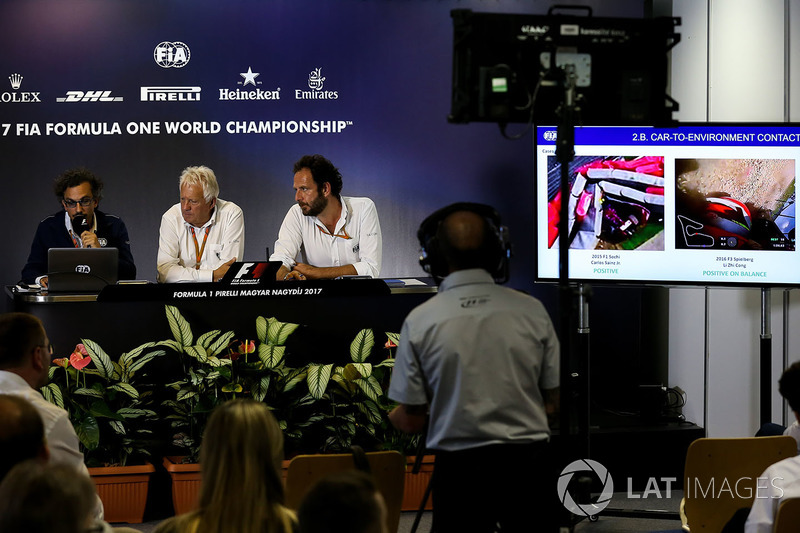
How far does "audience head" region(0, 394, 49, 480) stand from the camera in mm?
1979

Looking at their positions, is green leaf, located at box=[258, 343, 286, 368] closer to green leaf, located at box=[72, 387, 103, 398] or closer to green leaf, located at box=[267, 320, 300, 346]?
green leaf, located at box=[267, 320, 300, 346]

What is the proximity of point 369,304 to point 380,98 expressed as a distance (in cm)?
248

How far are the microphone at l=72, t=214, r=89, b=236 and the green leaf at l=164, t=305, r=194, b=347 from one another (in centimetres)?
205

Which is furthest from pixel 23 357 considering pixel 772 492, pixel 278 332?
pixel 772 492

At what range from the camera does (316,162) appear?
6.83m

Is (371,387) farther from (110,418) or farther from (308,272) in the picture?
(308,272)

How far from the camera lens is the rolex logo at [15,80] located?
269 inches

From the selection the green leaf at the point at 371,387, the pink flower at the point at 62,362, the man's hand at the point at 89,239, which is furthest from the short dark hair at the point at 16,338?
the man's hand at the point at 89,239

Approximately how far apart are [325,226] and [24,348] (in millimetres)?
3999

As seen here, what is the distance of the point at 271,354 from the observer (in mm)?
4582

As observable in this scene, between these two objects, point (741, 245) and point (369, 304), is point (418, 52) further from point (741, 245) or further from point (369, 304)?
point (741, 245)

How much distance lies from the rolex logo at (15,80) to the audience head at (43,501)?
5928 mm

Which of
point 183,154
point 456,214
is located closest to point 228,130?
point 183,154

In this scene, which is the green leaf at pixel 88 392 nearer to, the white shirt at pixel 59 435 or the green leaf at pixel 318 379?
the green leaf at pixel 318 379
